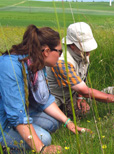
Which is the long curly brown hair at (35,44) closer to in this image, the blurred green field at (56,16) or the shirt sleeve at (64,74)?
the blurred green field at (56,16)

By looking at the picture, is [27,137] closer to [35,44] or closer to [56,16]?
[35,44]

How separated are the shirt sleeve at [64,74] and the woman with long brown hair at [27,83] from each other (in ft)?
1.01

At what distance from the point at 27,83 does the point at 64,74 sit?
69 cm

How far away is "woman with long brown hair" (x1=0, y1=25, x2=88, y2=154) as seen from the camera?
6.70 ft

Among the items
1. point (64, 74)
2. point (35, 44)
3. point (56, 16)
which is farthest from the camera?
point (64, 74)

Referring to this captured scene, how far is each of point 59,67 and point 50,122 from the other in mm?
538

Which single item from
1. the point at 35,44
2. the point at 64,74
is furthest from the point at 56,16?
the point at 64,74

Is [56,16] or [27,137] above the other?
[56,16]

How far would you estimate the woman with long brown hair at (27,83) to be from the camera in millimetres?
2043

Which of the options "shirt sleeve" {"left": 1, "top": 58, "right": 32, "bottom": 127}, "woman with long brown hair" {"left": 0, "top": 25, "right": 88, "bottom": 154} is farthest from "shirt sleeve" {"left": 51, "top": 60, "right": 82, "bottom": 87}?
"shirt sleeve" {"left": 1, "top": 58, "right": 32, "bottom": 127}

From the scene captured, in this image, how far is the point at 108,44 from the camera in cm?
444

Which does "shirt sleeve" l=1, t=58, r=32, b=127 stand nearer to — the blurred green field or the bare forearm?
the bare forearm

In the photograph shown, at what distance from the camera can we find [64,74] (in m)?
2.80

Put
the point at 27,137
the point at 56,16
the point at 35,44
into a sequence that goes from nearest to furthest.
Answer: the point at 56,16
the point at 27,137
the point at 35,44
